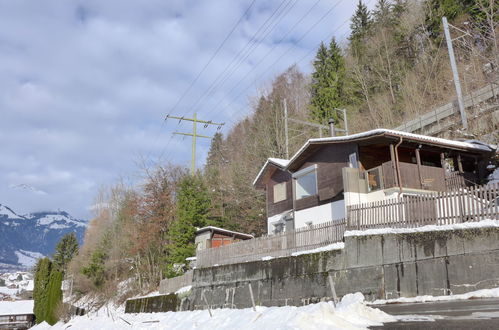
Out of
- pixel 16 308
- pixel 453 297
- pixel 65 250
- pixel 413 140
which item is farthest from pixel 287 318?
pixel 16 308

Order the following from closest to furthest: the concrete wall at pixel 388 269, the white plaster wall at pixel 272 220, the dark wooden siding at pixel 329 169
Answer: the concrete wall at pixel 388 269, the dark wooden siding at pixel 329 169, the white plaster wall at pixel 272 220

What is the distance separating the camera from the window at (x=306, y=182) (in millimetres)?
25333

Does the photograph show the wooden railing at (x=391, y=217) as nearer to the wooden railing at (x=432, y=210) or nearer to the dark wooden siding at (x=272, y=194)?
the wooden railing at (x=432, y=210)

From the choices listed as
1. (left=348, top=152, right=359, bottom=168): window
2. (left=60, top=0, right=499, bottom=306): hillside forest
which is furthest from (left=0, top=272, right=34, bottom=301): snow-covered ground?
(left=348, top=152, right=359, bottom=168): window

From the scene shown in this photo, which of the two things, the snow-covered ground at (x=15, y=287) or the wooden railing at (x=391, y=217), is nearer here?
the wooden railing at (x=391, y=217)

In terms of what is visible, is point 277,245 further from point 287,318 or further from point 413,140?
point 413,140

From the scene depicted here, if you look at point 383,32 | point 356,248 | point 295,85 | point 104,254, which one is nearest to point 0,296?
point 104,254

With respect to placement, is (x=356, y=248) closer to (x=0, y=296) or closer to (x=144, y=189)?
(x=144, y=189)

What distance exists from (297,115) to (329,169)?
2472cm

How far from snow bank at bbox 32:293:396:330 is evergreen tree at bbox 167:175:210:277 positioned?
537 centimetres

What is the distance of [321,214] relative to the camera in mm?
23703

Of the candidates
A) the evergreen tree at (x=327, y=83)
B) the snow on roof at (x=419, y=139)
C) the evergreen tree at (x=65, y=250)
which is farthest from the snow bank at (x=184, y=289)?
the evergreen tree at (x=65, y=250)

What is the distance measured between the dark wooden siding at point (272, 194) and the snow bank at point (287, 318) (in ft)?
33.5

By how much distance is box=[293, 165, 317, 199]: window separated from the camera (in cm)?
2533
